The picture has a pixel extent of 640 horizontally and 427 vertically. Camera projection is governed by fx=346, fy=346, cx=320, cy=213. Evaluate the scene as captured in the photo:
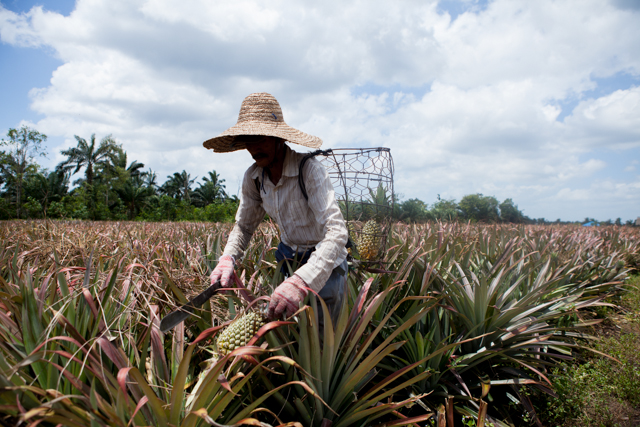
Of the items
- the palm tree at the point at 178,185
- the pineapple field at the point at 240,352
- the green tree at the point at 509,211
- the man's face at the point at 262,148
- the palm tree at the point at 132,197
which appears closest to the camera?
the pineapple field at the point at 240,352

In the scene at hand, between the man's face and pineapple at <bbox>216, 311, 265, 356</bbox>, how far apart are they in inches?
33.3

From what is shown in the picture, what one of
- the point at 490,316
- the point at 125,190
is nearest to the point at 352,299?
the point at 490,316

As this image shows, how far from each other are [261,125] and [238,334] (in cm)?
103

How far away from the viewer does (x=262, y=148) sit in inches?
72.2

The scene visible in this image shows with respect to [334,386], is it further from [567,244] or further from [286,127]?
[567,244]

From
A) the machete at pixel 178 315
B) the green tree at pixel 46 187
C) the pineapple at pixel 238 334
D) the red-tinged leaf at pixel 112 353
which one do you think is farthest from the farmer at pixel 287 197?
the green tree at pixel 46 187

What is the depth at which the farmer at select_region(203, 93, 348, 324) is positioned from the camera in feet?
5.35

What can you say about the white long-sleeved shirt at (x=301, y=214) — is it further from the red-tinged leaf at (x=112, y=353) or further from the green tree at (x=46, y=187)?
the green tree at (x=46, y=187)

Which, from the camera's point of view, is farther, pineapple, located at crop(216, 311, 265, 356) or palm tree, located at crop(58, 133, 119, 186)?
palm tree, located at crop(58, 133, 119, 186)

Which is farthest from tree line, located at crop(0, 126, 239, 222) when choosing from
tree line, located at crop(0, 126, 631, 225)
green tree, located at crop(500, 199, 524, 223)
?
green tree, located at crop(500, 199, 524, 223)

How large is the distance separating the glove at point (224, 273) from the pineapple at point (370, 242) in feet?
3.92

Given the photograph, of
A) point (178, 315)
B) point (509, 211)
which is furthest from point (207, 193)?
point (178, 315)

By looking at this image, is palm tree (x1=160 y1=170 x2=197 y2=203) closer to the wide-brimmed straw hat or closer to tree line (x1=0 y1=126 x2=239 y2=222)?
tree line (x1=0 y1=126 x2=239 y2=222)

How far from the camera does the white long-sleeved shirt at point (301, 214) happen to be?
1560mm
